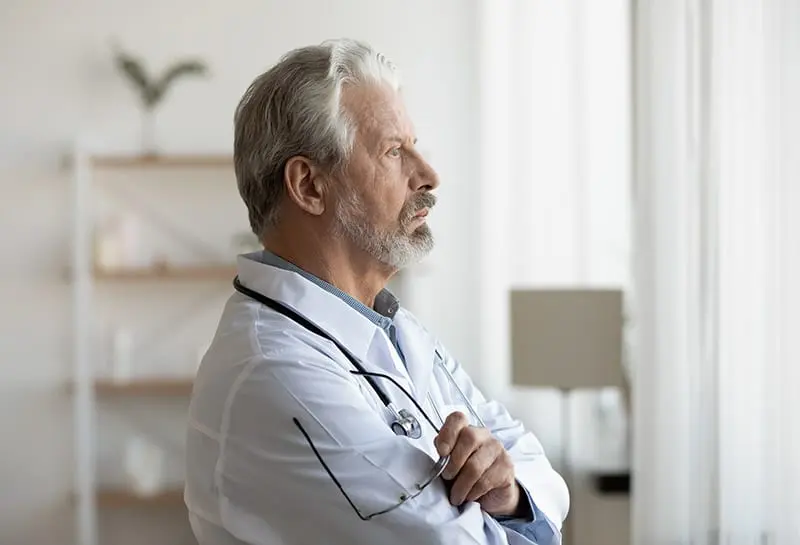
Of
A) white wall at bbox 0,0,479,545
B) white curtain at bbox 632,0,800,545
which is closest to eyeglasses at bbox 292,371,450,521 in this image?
white curtain at bbox 632,0,800,545

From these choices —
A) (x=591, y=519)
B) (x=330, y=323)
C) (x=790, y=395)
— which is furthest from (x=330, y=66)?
(x=591, y=519)

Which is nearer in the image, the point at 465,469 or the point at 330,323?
the point at 465,469

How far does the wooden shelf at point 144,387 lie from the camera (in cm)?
425

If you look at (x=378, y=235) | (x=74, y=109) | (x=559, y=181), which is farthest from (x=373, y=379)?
(x=74, y=109)

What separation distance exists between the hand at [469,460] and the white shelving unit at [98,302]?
117 inches

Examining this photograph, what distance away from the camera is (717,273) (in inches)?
95.3

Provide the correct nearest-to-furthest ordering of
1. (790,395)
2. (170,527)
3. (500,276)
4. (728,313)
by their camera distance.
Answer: (790,395)
(728,313)
(500,276)
(170,527)

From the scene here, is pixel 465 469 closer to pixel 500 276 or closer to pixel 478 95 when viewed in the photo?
pixel 500 276

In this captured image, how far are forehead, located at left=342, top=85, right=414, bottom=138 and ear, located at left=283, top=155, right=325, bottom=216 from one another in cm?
9

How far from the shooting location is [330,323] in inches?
57.9

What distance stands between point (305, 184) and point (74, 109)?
3.11 meters

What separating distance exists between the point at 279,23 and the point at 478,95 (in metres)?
0.82

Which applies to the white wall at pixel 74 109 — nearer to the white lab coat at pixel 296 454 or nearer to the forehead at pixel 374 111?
the forehead at pixel 374 111

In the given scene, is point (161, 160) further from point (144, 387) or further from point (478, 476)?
point (478, 476)
